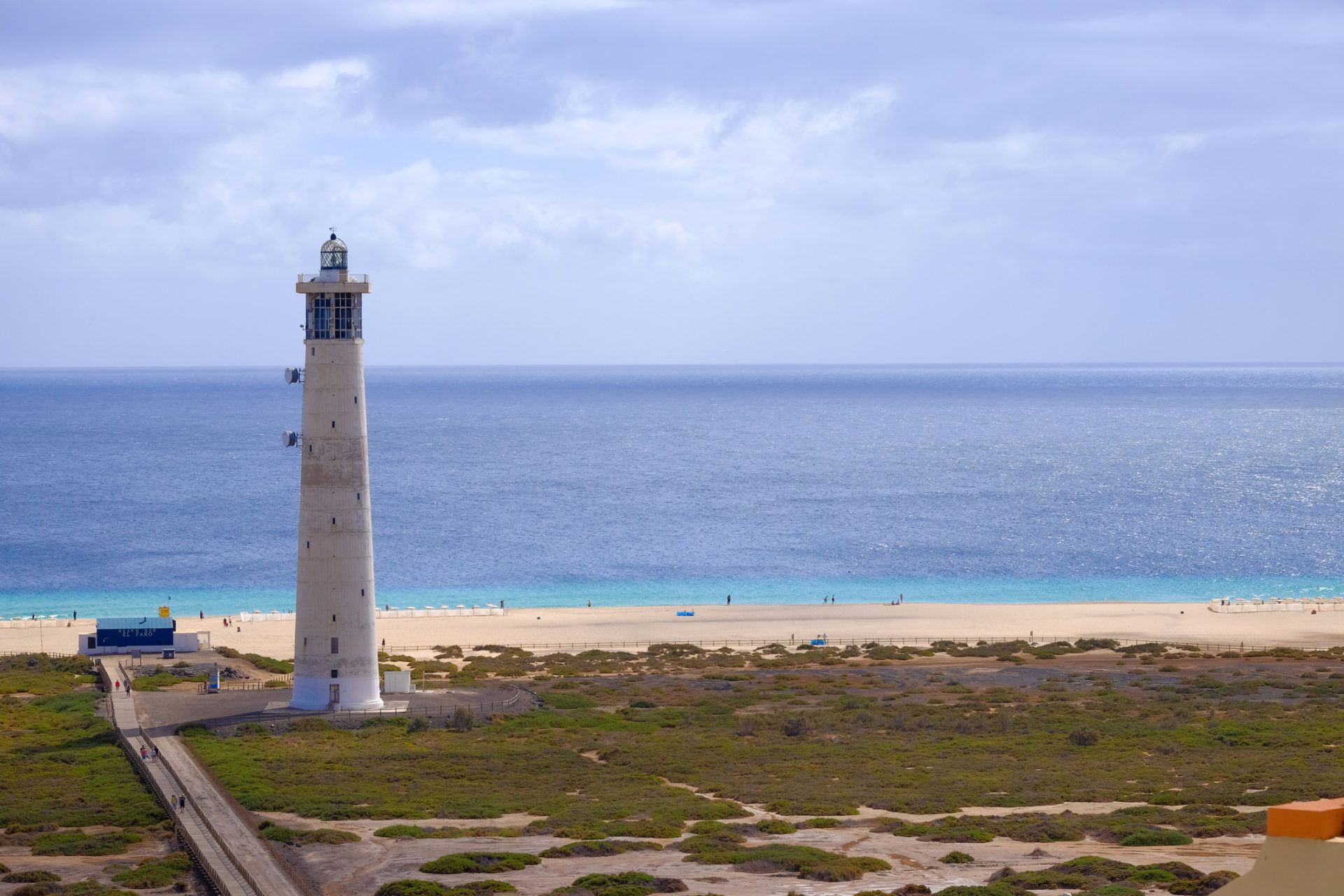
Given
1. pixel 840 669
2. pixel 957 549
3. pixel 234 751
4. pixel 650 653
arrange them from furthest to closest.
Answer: pixel 957 549
pixel 650 653
pixel 840 669
pixel 234 751

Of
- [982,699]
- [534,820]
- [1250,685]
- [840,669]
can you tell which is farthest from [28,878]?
[1250,685]

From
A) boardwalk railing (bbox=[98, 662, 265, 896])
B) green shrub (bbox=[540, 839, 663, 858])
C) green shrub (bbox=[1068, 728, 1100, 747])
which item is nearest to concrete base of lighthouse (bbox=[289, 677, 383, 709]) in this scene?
boardwalk railing (bbox=[98, 662, 265, 896])

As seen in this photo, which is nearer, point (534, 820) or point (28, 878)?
point (28, 878)

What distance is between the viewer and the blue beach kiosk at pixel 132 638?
58.9 m

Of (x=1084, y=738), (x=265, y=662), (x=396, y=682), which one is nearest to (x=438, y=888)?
(x=396, y=682)

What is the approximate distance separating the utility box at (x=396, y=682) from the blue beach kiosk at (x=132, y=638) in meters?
14.2

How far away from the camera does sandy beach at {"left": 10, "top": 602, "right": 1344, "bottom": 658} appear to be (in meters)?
71.6

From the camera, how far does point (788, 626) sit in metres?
77.6

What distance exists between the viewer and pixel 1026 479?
170m

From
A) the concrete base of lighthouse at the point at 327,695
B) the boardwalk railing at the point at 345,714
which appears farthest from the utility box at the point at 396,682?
the concrete base of lighthouse at the point at 327,695

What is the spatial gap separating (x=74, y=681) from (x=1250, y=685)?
38736mm

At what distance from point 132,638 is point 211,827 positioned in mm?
28929

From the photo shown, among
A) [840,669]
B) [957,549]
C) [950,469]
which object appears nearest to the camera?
[840,669]

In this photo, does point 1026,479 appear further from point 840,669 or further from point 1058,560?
point 840,669
